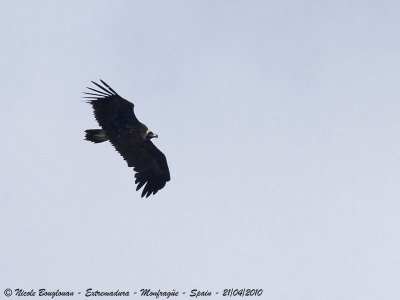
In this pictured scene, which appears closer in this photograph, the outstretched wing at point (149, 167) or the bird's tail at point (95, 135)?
the bird's tail at point (95, 135)

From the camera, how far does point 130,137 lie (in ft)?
110

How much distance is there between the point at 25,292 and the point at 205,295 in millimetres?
6356

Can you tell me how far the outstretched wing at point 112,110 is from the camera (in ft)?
104

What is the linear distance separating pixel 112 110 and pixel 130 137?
181 centimetres

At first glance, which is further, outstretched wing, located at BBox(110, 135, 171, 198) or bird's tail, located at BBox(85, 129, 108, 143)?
outstretched wing, located at BBox(110, 135, 171, 198)

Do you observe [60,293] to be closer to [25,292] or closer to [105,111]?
[25,292]

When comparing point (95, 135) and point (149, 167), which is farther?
point (149, 167)

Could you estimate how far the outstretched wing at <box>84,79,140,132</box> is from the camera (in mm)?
31797

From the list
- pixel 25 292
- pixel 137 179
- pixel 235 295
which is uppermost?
pixel 137 179

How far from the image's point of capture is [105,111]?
3222 centimetres

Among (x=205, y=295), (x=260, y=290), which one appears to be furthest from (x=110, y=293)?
(x=260, y=290)

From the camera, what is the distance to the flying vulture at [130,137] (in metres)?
32.0

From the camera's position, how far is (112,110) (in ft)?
106

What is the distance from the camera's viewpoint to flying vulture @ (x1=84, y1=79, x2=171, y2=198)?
3200cm
